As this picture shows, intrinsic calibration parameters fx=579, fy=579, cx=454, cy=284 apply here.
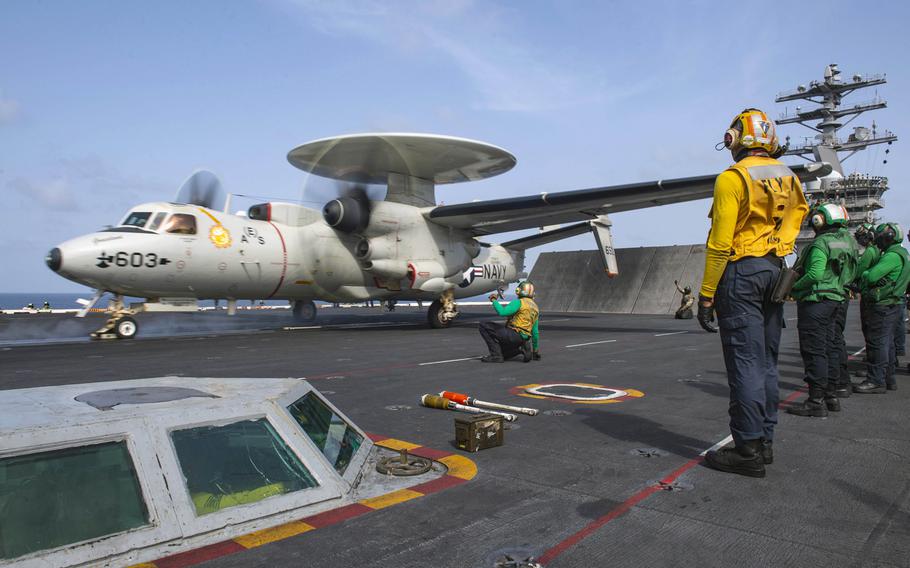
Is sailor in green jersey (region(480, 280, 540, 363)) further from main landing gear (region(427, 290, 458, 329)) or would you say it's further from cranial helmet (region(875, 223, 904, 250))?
main landing gear (region(427, 290, 458, 329))

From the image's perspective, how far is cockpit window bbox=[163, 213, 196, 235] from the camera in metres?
15.8

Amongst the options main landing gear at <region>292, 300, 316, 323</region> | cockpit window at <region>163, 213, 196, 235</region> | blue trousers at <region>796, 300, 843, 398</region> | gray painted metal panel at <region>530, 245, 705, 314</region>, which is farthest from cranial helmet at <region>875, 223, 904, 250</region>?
gray painted metal panel at <region>530, 245, 705, 314</region>

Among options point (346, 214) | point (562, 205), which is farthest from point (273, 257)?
point (562, 205)

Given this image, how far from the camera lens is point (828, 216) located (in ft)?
22.3

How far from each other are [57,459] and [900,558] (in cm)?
412

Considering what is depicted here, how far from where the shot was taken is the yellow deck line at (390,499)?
3.57 metres

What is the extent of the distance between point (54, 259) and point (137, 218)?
230cm

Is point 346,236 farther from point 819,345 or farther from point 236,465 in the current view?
point 236,465

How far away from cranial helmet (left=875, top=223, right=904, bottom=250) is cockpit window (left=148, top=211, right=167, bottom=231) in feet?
52.5

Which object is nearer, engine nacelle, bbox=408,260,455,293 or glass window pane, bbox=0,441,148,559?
glass window pane, bbox=0,441,148,559

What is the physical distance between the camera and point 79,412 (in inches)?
122

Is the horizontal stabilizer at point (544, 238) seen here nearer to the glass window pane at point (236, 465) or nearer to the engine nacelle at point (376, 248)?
the engine nacelle at point (376, 248)

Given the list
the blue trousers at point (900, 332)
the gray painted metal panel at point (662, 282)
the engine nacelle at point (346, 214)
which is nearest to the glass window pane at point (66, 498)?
the blue trousers at point (900, 332)

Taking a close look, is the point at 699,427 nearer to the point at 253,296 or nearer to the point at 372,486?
the point at 372,486
